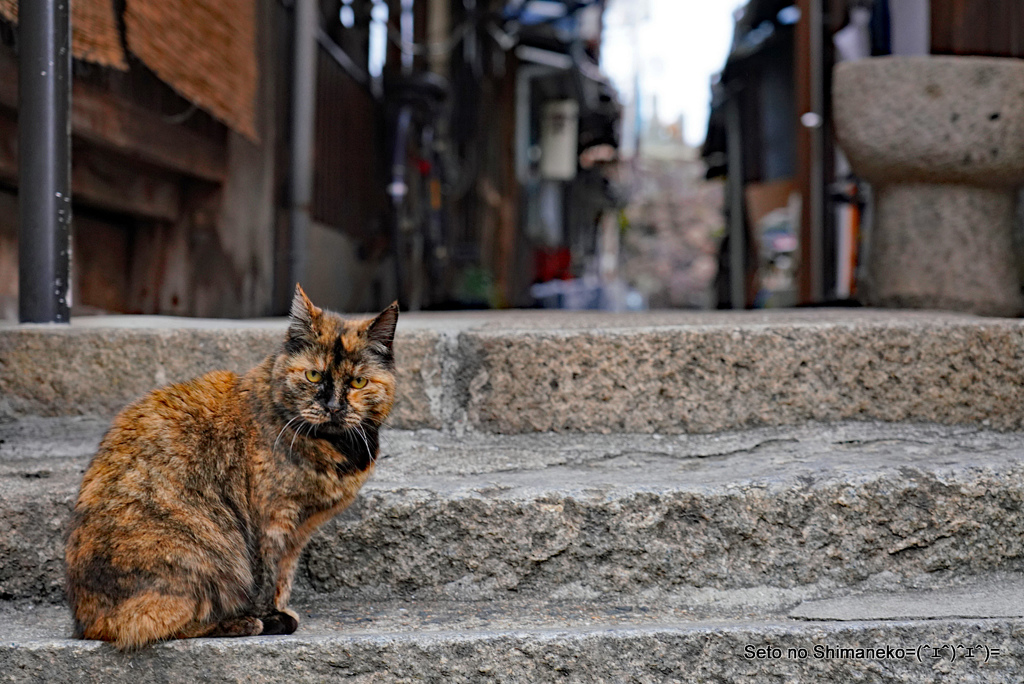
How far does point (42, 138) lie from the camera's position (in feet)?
7.47

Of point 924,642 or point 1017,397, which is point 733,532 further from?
point 1017,397

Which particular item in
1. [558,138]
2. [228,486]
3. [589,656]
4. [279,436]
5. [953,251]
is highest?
[558,138]

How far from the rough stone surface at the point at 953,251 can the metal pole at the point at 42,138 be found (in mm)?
2931

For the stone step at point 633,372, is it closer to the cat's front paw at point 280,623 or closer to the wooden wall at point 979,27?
the cat's front paw at point 280,623

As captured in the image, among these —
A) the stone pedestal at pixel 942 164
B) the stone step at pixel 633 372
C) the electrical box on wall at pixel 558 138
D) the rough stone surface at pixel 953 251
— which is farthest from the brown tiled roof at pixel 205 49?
the electrical box on wall at pixel 558 138

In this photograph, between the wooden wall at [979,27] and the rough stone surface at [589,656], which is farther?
the wooden wall at [979,27]

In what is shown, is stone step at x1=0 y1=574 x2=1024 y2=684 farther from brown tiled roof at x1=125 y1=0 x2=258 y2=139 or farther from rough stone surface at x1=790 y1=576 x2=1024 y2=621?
brown tiled roof at x1=125 y1=0 x2=258 y2=139

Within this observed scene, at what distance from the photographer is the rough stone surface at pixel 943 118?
118 inches

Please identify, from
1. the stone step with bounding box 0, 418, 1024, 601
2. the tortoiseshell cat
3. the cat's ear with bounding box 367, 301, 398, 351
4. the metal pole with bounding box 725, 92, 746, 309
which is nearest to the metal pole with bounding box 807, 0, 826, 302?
the metal pole with bounding box 725, 92, 746, 309

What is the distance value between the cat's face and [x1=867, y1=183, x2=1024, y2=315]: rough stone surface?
89.7 inches

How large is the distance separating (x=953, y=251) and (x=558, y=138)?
34.4 ft

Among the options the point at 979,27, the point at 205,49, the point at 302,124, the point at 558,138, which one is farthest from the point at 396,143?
the point at 558,138

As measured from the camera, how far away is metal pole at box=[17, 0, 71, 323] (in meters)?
2.27

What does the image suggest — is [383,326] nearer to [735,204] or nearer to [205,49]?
[205,49]
